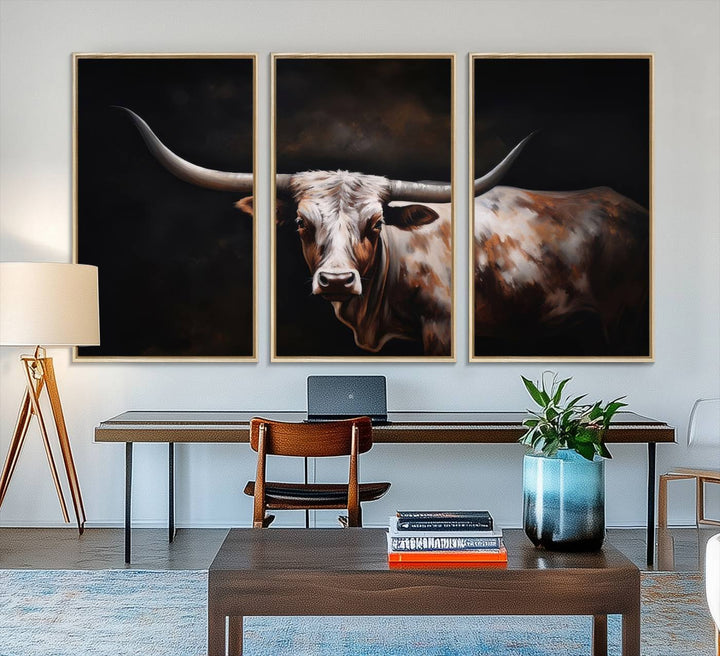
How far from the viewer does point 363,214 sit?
4.66m

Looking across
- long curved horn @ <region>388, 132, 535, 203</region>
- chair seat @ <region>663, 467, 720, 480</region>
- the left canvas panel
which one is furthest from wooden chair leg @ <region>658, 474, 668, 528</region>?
the left canvas panel

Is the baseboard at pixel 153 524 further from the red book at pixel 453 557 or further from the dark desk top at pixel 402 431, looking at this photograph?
the red book at pixel 453 557

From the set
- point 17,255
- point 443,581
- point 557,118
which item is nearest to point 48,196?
point 17,255

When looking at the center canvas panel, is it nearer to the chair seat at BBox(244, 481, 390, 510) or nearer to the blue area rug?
the chair seat at BBox(244, 481, 390, 510)

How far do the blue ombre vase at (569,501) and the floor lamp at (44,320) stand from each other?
266 cm

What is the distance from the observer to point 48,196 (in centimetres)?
467

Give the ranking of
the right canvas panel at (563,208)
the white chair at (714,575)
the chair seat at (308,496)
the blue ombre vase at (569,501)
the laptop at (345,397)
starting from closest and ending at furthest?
the white chair at (714,575) < the blue ombre vase at (569,501) < the chair seat at (308,496) < the laptop at (345,397) < the right canvas panel at (563,208)

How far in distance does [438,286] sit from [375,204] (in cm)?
55

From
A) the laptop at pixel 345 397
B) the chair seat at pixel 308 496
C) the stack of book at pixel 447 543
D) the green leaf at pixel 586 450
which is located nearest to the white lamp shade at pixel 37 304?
the laptop at pixel 345 397

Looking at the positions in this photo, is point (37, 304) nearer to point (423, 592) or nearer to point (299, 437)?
point (299, 437)

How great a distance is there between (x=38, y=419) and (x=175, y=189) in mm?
1371

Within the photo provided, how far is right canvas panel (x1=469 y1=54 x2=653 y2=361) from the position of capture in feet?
15.2

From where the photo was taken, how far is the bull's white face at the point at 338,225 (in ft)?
15.3

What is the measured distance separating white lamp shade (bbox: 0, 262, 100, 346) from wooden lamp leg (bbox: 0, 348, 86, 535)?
0.87 ft
